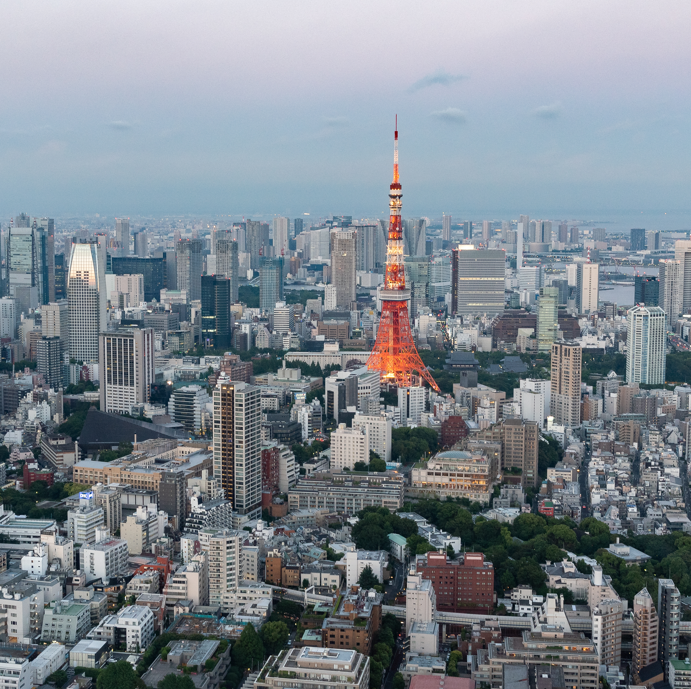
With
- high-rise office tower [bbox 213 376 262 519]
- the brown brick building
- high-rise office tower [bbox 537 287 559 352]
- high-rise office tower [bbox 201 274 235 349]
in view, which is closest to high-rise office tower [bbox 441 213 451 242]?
high-rise office tower [bbox 201 274 235 349]

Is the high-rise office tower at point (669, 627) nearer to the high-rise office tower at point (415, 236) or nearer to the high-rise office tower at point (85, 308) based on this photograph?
the high-rise office tower at point (85, 308)

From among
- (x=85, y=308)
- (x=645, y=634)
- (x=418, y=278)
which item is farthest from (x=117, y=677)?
(x=418, y=278)

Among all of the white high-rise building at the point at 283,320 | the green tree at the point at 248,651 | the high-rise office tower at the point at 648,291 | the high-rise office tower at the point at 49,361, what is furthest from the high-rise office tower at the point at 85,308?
the green tree at the point at 248,651

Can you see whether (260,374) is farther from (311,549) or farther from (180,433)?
Result: (311,549)

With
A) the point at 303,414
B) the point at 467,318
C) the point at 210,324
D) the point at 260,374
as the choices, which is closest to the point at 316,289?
the point at 467,318

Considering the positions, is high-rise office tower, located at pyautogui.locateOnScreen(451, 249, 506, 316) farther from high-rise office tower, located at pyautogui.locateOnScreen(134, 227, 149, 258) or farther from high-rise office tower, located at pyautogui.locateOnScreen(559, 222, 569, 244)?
high-rise office tower, located at pyautogui.locateOnScreen(559, 222, 569, 244)

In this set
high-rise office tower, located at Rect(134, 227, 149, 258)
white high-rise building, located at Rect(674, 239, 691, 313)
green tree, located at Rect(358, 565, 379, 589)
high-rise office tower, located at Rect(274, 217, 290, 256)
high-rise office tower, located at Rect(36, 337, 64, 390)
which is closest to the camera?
green tree, located at Rect(358, 565, 379, 589)

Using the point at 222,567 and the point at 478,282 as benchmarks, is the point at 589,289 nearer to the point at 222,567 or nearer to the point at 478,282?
the point at 478,282
